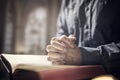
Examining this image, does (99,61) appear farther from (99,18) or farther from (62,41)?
(99,18)

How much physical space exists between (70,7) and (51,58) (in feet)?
1.56

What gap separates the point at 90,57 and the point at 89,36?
0.24m

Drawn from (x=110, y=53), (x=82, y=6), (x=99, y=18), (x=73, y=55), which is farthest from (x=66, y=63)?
(x=82, y=6)

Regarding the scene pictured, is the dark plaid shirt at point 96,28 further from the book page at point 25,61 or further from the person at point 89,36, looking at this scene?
the book page at point 25,61

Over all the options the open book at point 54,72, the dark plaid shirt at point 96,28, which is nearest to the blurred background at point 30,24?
the dark plaid shirt at point 96,28

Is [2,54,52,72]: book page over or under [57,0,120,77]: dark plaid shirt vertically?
under

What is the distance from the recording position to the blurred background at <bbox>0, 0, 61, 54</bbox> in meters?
11.7

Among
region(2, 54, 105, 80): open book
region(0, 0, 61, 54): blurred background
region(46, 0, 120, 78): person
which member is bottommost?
region(0, 0, 61, 54): blurred background

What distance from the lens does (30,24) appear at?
12180mm

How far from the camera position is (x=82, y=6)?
3.73 ft

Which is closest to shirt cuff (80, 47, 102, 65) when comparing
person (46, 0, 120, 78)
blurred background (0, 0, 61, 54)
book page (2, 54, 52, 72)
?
person (46, 0, 120, 78)

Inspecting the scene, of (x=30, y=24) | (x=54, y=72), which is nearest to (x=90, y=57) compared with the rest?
(x=54, y=72)

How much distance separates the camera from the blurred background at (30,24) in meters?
11.7

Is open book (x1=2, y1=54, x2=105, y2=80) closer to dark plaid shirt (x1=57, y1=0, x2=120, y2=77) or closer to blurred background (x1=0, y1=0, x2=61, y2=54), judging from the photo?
dark plaid shirt (x1=57, y1=0, x2=120, y2=77)
